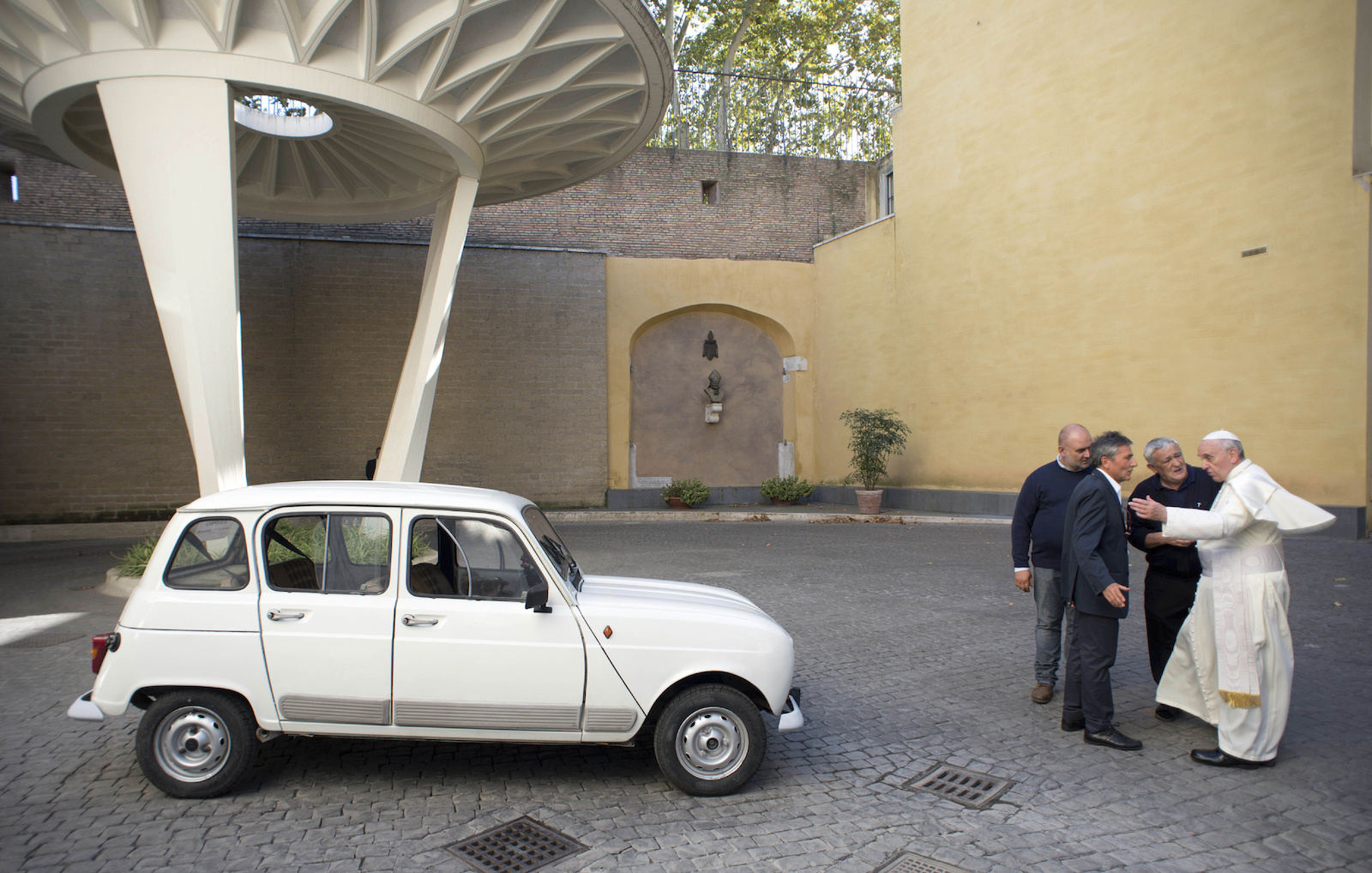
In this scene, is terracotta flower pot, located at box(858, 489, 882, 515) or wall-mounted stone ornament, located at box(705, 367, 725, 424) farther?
wall-mounted stone ornament, located at box(705, 367, 725, 424)

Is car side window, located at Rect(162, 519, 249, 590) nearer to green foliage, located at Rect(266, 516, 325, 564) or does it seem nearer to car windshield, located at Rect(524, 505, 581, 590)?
green foliage, located at Rect(266, 516, 325, 564)

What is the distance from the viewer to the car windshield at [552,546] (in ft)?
14.2

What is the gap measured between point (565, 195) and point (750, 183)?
5126 mm

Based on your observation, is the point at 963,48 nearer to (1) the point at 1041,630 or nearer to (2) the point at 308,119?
(2) the point at 308,119

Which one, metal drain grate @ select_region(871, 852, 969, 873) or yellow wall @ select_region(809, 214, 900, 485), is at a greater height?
yellow wall @ select_region(809, 214, 900, 485)

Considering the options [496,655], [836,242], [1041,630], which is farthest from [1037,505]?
[836,242]

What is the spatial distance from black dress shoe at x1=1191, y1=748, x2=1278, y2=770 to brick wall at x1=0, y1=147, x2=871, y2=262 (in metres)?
18.4

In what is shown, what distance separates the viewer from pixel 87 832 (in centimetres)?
373

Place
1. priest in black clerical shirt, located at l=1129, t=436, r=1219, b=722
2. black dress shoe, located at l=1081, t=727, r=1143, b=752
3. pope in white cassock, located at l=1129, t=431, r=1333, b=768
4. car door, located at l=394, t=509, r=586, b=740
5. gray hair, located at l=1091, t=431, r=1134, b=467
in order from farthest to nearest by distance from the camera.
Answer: priest in black clerical shirt, located at l=1129, t=436, r=1219, b=722 < gray hair, located at l=1091, t=431, r=1134, b=467 < black dress shoe, located at l=1081, t=727, r=1143, b=752 < pope in white cassock, located at l=1129, t=431, r=1333, b=768 < car door, located at l=394, t=509, r=586, b=740

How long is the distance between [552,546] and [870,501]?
14.5m

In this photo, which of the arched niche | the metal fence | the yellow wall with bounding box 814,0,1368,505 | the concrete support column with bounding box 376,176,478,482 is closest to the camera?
the yellow wall with bounding box 814,0,1368,505

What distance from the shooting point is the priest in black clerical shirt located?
512 cm

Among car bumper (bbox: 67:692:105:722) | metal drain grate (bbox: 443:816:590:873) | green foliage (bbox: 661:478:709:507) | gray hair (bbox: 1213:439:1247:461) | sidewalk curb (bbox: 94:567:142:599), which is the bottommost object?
metal drain grate (bbox: 443:816:590:873)

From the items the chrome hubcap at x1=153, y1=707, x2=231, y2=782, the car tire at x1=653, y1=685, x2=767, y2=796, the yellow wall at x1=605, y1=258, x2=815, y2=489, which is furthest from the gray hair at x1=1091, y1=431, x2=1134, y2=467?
the yellow wall at x1=605, y1=258, x2=815, y2=489
